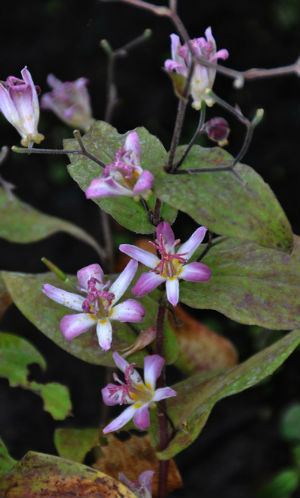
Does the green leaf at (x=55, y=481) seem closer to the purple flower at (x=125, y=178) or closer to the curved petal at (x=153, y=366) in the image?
the curved petal at (x=153, y=366)

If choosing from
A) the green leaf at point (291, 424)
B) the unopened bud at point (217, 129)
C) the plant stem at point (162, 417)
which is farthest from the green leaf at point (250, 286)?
the green leaf at point (291, 424)

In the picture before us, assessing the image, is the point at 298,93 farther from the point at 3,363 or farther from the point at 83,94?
the point at 3,363

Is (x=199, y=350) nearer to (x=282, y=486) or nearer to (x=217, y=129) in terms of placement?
(x=282, y=486)

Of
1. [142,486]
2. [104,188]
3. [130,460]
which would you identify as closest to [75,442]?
[130,460]

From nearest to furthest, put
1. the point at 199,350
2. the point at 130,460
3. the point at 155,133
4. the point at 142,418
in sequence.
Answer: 1. the point at 142,418
2. the point at 130,460
3. the point at 199,350
4. the point at 155,133

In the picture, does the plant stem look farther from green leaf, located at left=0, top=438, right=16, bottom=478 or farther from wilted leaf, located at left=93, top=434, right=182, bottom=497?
green leaf, located at left=0, top=438, right=16, bottom=478

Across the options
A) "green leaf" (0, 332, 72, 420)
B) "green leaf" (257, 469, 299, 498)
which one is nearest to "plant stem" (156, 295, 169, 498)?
"green leaf" (0, 332, 72, 420)
